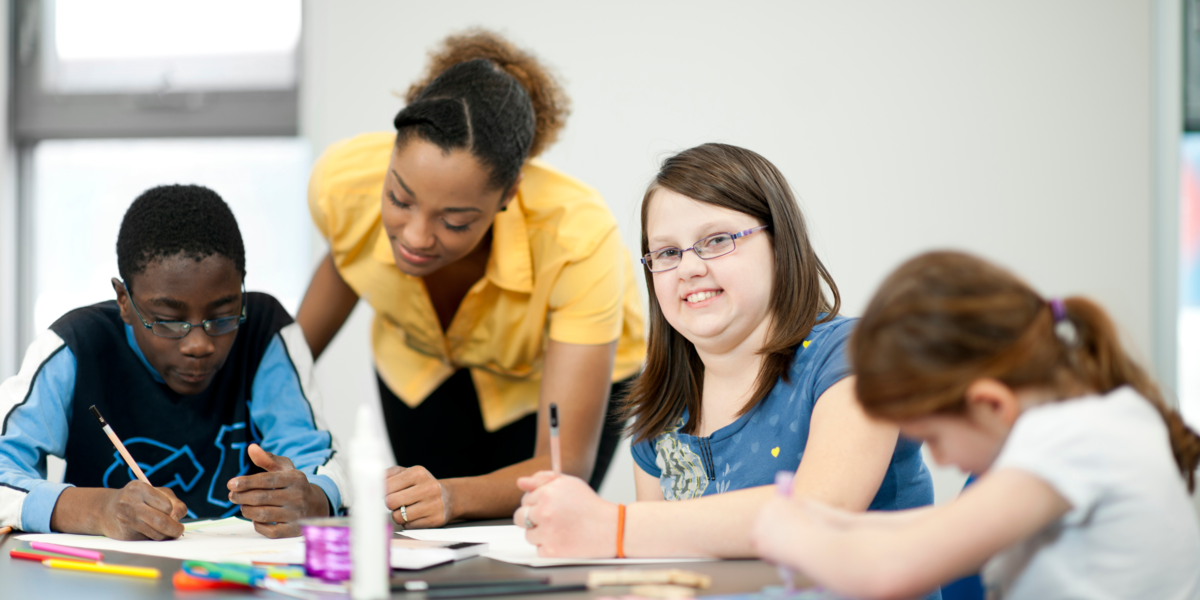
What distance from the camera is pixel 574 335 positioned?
1.53 m

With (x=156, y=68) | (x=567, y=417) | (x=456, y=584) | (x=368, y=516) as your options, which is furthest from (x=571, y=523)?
(x=156, y=68)

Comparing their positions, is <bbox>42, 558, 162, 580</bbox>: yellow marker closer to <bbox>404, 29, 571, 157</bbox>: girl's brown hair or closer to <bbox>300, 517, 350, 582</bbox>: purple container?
<bbox>300, 517, 350, 582</bbox>: purple container

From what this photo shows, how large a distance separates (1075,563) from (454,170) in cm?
100

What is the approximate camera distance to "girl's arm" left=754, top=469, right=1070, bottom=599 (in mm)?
648

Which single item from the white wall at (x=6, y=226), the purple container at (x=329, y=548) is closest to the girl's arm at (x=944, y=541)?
the purple container at (x=329, y=548)

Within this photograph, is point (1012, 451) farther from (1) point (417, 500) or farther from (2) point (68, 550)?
(2) point (68, 550)

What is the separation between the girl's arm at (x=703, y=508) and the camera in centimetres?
97

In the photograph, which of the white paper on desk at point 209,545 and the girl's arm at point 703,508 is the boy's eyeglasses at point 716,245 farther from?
the white paper on desk at point 209,545

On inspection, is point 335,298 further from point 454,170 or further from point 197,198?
point 454,170

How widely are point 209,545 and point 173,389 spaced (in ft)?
1.28

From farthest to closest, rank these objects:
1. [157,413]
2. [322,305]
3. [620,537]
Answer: [322,305], [157,413], [620,537]

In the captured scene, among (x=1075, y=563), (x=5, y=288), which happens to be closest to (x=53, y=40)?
(x=5, y=288)

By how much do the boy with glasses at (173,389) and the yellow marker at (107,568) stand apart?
0.22 meters

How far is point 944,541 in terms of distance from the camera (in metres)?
0.65
